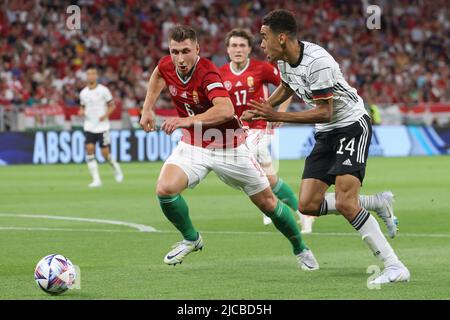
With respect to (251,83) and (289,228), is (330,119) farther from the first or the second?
(251,83)

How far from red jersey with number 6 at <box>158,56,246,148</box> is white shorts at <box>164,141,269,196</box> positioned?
0.28 ft

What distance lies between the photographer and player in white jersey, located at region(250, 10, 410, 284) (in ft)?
27.3

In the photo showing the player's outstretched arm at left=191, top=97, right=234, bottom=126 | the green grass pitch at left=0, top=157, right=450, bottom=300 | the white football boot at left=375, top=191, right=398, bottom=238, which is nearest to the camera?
the green grass pitch at left=0, top=157, right=450, bottom=300

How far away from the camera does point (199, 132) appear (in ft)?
31.0

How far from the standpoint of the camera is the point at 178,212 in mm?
9484

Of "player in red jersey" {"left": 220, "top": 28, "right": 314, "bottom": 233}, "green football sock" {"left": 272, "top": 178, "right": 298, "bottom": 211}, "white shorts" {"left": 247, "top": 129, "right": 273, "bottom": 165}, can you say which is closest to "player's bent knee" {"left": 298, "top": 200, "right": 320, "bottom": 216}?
"green football sock" {"left": 272, "top": 178, "right": 298, "bottom": 211}

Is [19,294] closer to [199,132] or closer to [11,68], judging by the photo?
[199,132]

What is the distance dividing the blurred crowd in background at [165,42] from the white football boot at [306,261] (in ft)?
71.9

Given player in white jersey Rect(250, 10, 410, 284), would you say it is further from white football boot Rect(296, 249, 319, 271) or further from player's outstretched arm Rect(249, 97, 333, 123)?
white football boot Rect(296, 249, 319, 271)

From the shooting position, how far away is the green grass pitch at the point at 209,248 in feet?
26.3

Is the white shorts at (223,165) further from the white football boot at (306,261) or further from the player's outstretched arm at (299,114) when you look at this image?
the player's outstretched arm at (299,114)

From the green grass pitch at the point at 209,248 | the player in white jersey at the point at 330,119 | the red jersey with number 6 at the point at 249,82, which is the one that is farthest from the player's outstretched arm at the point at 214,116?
the red jersey with number 6 at the point at 249,82

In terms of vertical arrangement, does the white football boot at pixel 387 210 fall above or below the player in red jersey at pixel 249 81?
below
